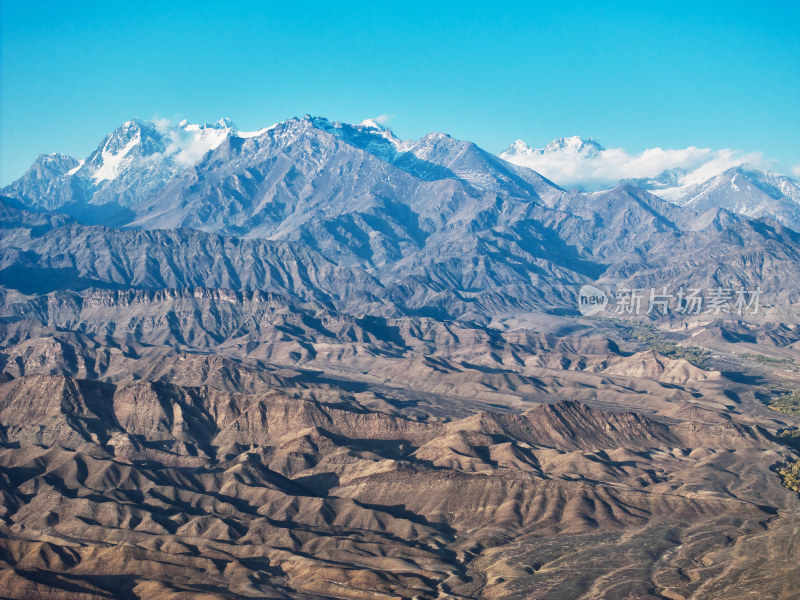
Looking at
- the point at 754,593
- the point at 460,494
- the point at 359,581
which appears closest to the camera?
the point at 754,593

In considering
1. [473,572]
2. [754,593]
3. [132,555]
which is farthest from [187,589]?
[754,593]

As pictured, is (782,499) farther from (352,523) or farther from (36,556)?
(36,556)

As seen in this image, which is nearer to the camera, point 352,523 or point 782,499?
point 352,523

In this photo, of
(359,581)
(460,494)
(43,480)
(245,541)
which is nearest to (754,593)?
(359,581)

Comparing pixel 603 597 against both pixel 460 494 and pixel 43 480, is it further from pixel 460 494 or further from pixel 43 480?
pixel 43 480

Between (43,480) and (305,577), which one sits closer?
(305,577)

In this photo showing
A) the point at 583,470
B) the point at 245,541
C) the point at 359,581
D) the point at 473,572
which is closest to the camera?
the point at 359,581

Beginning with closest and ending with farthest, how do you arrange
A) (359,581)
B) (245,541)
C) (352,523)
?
(359,581)
(245,541)
(352,523)

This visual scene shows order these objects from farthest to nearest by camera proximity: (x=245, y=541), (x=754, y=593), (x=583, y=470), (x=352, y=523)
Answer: (x=583, y=470)
(x=352, y=523)
(x=245, y=541)
(x=754, y=593)
